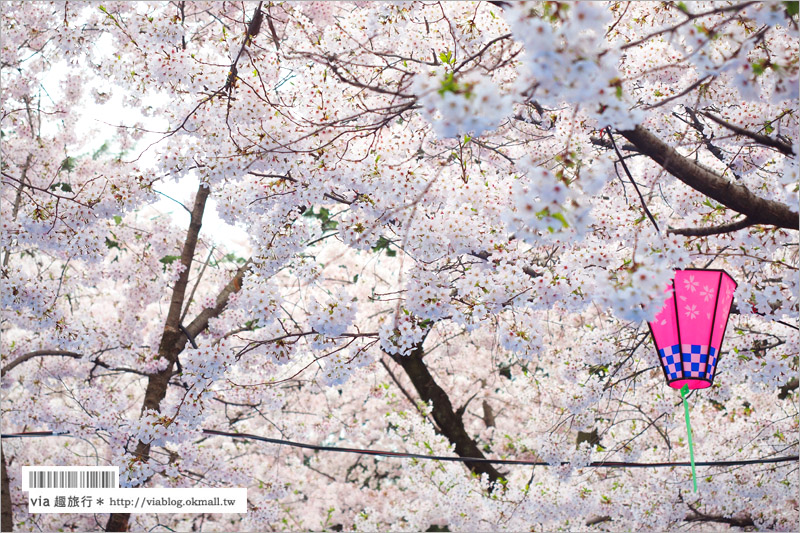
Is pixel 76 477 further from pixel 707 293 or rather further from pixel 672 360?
pixel 707 293

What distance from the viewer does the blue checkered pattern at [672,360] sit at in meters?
2.95

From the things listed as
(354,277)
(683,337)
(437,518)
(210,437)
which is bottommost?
(683,337)

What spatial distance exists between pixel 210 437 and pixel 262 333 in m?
4.57

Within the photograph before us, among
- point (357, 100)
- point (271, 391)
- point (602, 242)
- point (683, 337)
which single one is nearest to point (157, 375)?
point (271, 391)

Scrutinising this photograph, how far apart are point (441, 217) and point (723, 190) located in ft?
4.21

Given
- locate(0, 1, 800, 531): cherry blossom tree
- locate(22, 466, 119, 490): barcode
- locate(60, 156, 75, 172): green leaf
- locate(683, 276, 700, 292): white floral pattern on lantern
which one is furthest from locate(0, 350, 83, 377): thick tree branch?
locate(683, 276, 700, 292): white floral pattern on lantern

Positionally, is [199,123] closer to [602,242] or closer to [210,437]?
[602,242]

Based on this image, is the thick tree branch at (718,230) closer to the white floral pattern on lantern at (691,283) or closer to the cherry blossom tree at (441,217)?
the cherry blossom tree at (441,217)

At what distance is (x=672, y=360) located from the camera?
2959mm

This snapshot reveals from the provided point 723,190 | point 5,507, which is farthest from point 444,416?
point 723,190

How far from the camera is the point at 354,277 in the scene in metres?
9.71

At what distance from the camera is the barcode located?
15.7 feet

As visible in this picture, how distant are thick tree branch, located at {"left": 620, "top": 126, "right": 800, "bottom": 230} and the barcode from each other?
3890mm

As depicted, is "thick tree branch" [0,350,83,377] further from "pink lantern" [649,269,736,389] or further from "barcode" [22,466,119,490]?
"pink lantern" [649,269,736,389]
